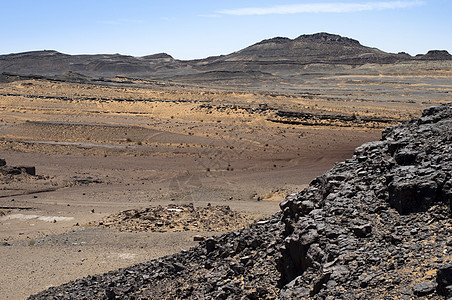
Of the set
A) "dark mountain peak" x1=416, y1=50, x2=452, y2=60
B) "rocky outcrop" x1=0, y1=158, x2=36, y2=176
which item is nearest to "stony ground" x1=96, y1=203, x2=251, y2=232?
"rocky outcrop" x1=0, y1=158, x2=36, y2=176

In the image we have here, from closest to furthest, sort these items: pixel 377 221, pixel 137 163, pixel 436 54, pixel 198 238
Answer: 1. pixel 377 221
2. pixel 198 238
3. pixel 137 163
4. pixel 436 54

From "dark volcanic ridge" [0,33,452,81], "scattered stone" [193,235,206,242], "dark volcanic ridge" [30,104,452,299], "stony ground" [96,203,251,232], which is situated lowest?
"stony ground" [96,203,251,232]

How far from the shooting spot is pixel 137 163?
3738cm

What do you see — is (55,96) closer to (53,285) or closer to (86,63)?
(53,285)

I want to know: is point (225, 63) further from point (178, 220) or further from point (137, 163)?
point (178, 220)

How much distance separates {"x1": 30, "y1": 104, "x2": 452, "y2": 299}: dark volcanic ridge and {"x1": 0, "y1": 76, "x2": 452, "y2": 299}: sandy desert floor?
426 cm

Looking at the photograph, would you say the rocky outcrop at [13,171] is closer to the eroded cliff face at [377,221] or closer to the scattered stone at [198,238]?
the scattered stone at [198,238]

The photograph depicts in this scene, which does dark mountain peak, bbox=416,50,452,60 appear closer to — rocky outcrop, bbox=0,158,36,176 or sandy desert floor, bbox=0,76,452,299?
sandy desert floor, bbox=0,76,452,299

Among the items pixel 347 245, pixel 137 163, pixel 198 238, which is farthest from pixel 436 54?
A: pixel 347 245

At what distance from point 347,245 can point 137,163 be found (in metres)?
29.3

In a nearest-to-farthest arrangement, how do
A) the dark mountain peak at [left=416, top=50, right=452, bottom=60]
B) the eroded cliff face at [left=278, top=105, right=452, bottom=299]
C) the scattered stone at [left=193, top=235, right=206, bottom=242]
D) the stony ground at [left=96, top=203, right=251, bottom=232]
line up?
the eroded cliff face at [left=278, top=105, right=452, bottom=299] < the scattered stone at [left=193, top=235, right=206, bottom=242] < the stony ground at [left=96, top=203, right=251, bottom=232] < the dark mountain peak at [left=416, top=50, right=452, bottom=60]

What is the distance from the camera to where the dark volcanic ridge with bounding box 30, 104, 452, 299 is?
8.30m

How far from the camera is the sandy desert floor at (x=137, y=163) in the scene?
18391mm

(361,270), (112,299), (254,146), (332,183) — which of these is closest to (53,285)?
(112,299)
